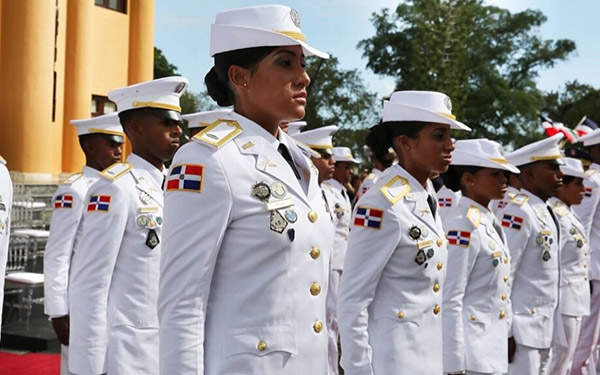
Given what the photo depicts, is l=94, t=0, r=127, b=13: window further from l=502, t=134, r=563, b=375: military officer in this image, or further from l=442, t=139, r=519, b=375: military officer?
l=442, t=139, r=519, b=375: military officer

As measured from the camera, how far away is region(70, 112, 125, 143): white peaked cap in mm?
5875

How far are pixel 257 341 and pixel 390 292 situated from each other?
54.1 inches

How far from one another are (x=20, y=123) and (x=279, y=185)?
14051 mm

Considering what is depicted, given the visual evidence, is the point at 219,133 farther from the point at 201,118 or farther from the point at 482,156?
the point at 201,118

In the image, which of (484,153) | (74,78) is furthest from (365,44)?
(484,153)

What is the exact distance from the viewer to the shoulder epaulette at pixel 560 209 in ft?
21.2

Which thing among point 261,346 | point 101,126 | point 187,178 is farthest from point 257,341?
point 101,126

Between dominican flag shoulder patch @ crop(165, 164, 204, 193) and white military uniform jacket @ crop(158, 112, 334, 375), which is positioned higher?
dominican flag shoulder patch @ crop(165, 164, 204, 193)

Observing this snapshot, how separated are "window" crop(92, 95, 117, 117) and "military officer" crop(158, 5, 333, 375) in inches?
636

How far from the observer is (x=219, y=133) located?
242 cm

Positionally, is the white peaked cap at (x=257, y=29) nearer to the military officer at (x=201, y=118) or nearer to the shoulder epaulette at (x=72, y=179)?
the shoulder epaulette at (x=72, y=179)

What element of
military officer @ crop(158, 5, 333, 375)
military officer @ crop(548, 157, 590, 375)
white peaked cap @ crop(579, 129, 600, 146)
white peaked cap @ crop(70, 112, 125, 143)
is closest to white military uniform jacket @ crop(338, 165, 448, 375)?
military officer @ crop(158, 5, 333, 375)

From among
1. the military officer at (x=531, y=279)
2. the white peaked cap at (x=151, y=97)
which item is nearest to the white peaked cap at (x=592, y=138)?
the military officer at (x=531, y=279)

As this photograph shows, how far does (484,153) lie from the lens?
15.8ft
